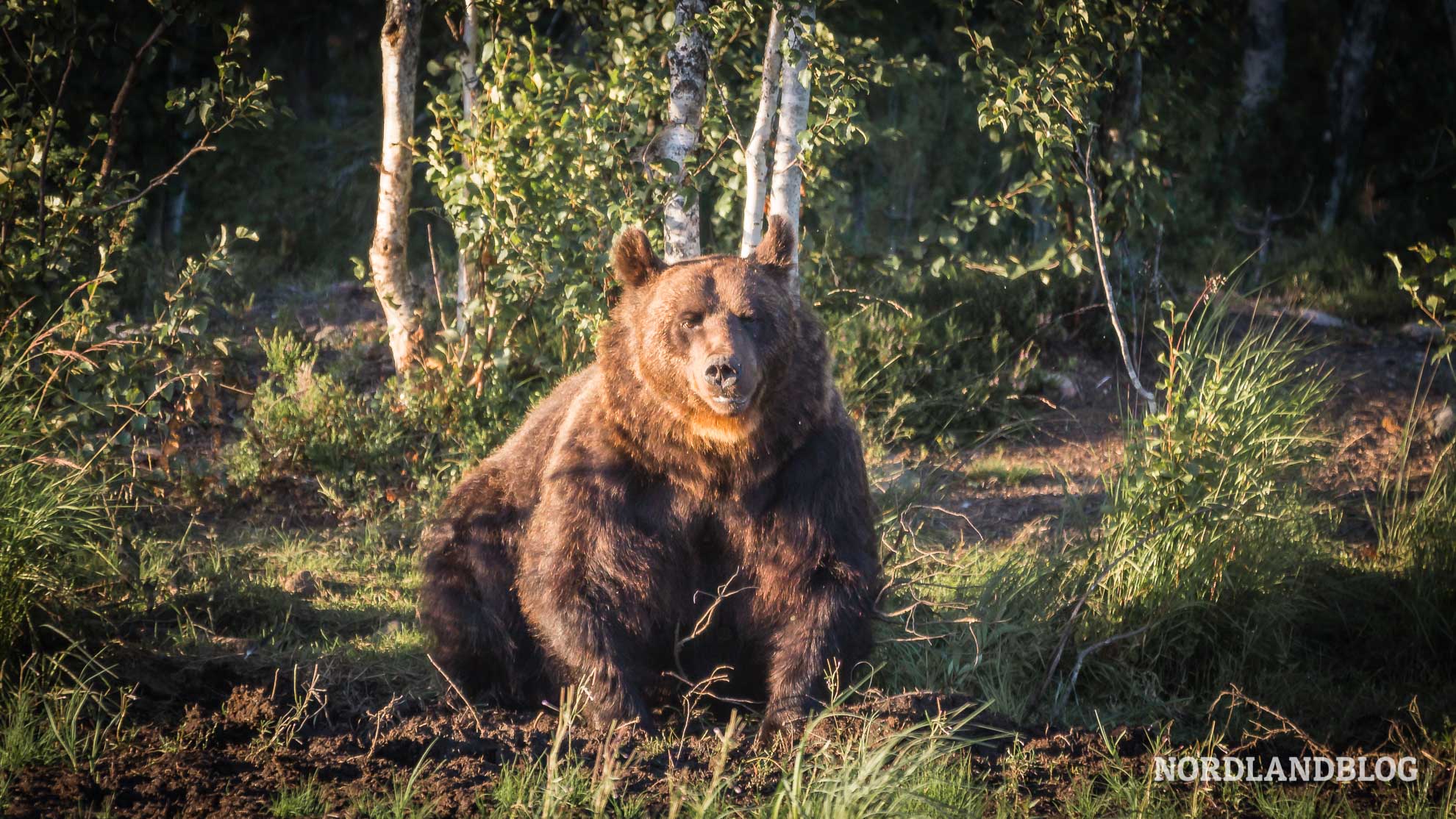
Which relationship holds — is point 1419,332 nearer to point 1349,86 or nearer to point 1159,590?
point 1349,86

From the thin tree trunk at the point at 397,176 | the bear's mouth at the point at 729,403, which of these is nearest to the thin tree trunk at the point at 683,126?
the thin tree trunk at the point at 397,176

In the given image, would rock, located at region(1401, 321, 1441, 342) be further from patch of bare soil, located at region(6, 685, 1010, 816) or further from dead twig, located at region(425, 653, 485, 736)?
dead twig, located at region(425, 653, 485, 736)

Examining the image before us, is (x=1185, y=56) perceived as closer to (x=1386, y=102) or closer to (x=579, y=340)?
(x=1386, y=102)

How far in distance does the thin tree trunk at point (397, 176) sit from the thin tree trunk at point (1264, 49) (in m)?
9.45

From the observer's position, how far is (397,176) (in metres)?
7.19

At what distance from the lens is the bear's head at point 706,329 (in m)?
4.11

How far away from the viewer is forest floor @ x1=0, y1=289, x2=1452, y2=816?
3.40 meters

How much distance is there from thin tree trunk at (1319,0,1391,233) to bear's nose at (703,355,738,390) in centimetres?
963

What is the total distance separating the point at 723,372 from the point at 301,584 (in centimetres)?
286

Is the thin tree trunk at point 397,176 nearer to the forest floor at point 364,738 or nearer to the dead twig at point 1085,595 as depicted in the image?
the forest floor at point 364,738

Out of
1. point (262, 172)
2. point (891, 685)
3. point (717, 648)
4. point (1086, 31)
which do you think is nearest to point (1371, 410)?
point (1086, 31)

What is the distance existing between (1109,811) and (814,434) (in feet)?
4.93

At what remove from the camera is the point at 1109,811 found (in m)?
3.73

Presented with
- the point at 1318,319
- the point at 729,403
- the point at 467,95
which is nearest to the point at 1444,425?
the point at 1318,319
